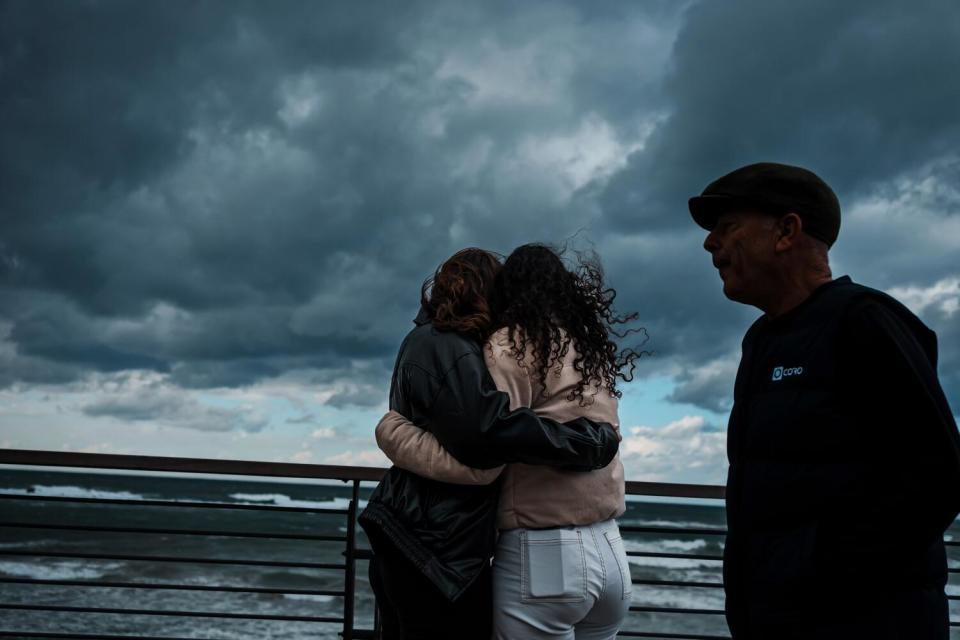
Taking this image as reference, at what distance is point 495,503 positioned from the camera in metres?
1.85

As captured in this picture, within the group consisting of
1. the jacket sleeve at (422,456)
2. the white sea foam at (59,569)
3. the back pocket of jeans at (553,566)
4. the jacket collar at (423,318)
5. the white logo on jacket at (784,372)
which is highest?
the jacket collar at (423,318)

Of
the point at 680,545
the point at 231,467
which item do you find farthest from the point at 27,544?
the point at 231,467

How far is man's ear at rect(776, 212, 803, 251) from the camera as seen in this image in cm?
140

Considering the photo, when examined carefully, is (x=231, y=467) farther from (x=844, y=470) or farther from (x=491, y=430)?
(x=844, y=470)

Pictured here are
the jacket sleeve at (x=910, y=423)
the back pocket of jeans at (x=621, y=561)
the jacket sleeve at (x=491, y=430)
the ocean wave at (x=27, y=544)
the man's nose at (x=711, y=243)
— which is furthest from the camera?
the ocean wave at (x=27, y=544)

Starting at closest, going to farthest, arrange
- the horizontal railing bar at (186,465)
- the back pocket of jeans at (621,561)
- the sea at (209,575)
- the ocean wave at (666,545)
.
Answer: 1. the back pocket of jeans at (621,561)
2. the horizontal railing bar at (186,465)
3. the sea at (209,575)
4. the ocean wave at (666,545)

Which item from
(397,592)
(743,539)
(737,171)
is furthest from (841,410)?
(397,592)

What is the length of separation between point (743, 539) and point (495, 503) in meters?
0.61

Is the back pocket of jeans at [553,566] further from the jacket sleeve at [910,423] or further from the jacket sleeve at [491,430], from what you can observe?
the jacket sleeve at [910,423]

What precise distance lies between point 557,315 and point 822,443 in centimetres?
75

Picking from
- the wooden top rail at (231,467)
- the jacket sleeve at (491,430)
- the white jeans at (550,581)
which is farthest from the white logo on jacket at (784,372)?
the wooden top rail at (231,467)

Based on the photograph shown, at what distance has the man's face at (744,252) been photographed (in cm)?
142

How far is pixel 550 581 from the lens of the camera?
5.86 feet

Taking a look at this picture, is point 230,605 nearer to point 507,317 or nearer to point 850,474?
point 507,317
